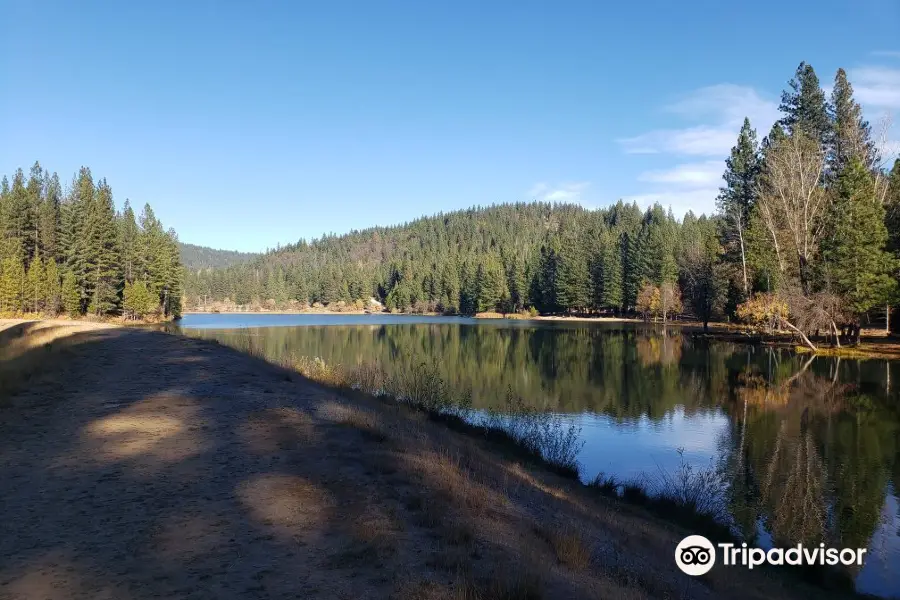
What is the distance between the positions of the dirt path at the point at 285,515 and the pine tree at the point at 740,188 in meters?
55.6

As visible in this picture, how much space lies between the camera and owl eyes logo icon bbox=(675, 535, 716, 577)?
25.9 feet

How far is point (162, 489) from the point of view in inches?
276

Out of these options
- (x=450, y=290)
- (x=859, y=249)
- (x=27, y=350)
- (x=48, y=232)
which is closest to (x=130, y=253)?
(x=48, y=232)

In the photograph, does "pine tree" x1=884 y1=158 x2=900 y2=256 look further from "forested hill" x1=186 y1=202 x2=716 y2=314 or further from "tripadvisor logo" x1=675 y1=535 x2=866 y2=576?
"tripadvisor logo" x1=675 y1=535 x2=866 y2=576

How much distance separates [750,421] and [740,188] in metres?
49.0

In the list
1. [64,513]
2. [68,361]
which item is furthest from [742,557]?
[68,361]

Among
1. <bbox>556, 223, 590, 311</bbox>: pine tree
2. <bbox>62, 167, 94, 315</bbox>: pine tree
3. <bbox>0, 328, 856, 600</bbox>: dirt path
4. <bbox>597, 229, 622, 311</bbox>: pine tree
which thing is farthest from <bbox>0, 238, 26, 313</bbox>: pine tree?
<bbox>597, 229, 622, 311</bbox>: pine tree

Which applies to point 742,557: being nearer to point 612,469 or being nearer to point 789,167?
point 612,469

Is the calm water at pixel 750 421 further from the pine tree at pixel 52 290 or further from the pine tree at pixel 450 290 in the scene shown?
the pine tree at pixel 450 290

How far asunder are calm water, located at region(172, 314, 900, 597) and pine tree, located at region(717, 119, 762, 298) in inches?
809

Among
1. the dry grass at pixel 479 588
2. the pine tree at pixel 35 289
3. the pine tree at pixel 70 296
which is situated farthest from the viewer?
the pine tree at pixel 70 296

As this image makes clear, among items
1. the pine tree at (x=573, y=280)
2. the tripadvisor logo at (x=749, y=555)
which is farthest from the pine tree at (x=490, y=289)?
the tripadvisor logo at (x=749, y=555)

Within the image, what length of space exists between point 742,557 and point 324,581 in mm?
7512

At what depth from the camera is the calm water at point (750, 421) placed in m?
11.6
